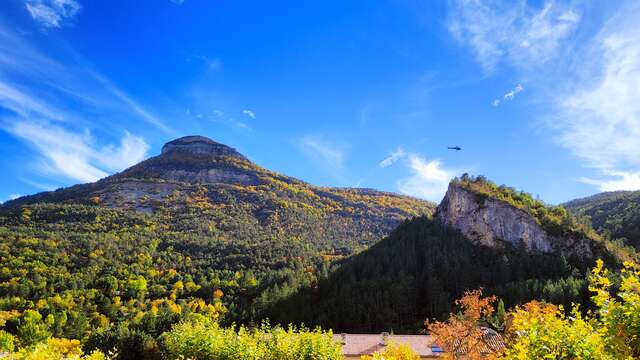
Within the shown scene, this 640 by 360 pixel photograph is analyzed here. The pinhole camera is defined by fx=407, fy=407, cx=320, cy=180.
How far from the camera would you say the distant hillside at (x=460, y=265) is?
79.8 meters

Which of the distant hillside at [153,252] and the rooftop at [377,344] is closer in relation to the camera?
the rooftop at [377,344]

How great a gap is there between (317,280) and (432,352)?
6142cm

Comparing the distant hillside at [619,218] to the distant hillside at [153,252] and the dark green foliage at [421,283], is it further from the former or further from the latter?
the distant hillside at [153,252]

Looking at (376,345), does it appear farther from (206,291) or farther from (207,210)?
(207,210)

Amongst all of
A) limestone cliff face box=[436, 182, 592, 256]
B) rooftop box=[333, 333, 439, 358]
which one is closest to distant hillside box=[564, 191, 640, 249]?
limestone cliff face box=[436, 182, 592, 256]

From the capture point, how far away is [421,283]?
9406cm

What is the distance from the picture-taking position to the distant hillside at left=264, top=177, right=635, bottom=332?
79.8 metres

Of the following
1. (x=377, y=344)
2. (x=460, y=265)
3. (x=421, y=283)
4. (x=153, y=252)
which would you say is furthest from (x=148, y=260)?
(x=377, y=344)

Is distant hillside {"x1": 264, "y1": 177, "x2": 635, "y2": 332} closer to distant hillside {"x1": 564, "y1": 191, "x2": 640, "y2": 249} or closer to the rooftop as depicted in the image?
distant hillside {"x1": 564, "y1": 191, "x2": 640, "y2": 249}

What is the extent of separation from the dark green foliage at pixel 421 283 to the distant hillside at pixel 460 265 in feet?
0.69

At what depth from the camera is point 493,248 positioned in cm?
10362

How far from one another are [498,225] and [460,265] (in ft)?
56.2

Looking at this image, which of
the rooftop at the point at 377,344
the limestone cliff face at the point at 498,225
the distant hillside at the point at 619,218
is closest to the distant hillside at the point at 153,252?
the rooftop at the point at 377,344

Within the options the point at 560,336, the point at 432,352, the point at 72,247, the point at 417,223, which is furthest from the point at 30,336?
the point at 417,223
